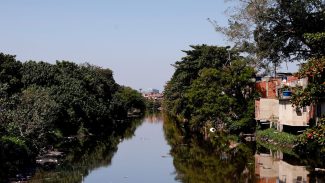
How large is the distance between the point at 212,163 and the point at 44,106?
14708 millimetres

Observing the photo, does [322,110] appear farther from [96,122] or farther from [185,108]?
[185,108]

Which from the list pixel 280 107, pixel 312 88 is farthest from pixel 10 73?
pixel 312 88

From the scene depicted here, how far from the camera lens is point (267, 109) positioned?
49906mm

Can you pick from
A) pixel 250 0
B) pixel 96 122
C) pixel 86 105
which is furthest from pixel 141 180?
pixel 96 122

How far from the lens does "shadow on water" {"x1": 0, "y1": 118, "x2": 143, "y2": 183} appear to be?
1097 inches

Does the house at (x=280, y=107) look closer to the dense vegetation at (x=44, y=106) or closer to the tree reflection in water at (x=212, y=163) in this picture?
the tree reflection in water at (x=212, y=163)

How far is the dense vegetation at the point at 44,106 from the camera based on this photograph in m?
34.0

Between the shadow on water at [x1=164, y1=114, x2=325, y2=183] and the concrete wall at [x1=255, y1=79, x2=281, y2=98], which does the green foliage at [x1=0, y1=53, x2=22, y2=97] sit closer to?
the shadow on water at [x1=164, y1=114, x2=325, y2=183]

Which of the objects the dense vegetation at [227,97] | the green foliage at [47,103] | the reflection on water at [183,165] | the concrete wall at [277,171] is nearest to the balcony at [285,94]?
the reflection on water at [183,165]

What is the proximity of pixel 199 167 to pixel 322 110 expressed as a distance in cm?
1064

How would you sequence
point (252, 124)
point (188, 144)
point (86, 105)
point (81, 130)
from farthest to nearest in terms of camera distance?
1. point (86, 105)
2. point (81, 130)
3. point (252, 124)
4. point (188, 144)

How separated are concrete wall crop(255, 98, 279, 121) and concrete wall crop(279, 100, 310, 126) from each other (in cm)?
448

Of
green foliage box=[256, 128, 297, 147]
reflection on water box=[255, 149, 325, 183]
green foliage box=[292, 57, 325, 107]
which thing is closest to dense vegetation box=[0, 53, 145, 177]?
reflection on water box=[255, 149, 325, 183]

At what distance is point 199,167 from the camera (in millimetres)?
32344
